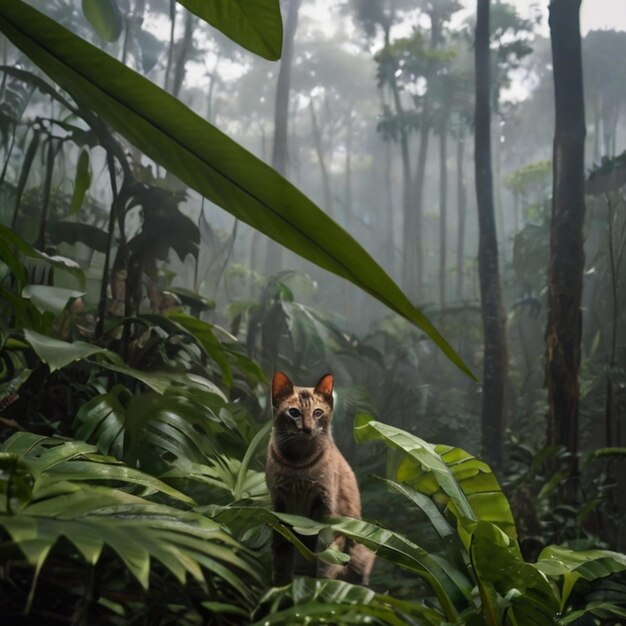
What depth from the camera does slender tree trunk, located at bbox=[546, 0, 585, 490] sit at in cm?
279

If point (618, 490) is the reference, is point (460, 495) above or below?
above

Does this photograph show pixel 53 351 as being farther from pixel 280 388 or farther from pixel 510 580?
pixel 510 580

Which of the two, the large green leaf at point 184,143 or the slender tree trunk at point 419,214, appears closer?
the large green leaf at point 184,143

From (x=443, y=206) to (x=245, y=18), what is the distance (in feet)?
12.6

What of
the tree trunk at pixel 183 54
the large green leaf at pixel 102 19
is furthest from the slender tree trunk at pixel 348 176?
the large green leaf at pixel 102 19

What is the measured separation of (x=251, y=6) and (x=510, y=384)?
10.8 ft

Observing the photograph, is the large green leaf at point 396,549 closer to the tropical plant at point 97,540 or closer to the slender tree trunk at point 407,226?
the tropical plant at point 97,540

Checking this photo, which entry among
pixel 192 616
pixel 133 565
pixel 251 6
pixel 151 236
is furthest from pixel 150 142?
pixel 151 236

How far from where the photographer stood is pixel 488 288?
3.46m

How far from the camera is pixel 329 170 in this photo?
4688 mm

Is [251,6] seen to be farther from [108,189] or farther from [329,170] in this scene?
[329,170]

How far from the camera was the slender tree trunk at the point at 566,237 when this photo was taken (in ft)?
9.16

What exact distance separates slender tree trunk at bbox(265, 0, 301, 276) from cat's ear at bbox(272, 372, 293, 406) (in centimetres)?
265

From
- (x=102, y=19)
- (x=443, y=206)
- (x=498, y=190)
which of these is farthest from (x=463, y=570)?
(x=443, y=206)
